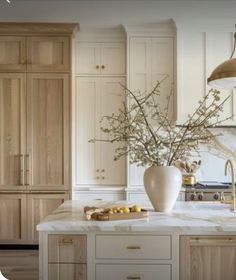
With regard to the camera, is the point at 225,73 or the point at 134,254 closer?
the point at 134,254

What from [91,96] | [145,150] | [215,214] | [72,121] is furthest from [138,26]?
[215,214]

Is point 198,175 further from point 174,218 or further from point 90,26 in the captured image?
point 174,218

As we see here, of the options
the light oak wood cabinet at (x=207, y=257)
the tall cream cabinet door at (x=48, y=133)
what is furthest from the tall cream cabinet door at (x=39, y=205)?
the light oak wood cabinet at (x=207, y=257)

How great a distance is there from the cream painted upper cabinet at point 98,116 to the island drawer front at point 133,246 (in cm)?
276

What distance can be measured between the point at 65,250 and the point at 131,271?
15.0 inches

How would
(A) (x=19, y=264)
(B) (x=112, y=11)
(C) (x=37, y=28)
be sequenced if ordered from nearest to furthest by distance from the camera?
1. (A) (x=19, y=264)
2. (C) (x=37, y=28)
3. (B) (x=112, y=11)

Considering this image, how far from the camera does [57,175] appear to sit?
15.1ft

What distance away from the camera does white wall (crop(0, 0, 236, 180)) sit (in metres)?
4.91

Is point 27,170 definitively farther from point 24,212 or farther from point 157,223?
point 157,223

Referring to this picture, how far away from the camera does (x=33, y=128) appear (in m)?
4.62

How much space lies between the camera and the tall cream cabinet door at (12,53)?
182 inches

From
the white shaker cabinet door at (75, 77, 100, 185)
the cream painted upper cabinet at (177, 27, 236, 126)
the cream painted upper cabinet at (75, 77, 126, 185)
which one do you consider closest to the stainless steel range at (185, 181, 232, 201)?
the cream painted upper cabinet at (177, 27, 236, 126)

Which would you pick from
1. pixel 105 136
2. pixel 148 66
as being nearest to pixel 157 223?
pixel 105 136

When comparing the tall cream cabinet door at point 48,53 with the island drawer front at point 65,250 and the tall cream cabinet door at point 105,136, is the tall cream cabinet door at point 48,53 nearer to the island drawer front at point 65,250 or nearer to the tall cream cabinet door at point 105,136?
the tall cream cabinet door at point 105,136
